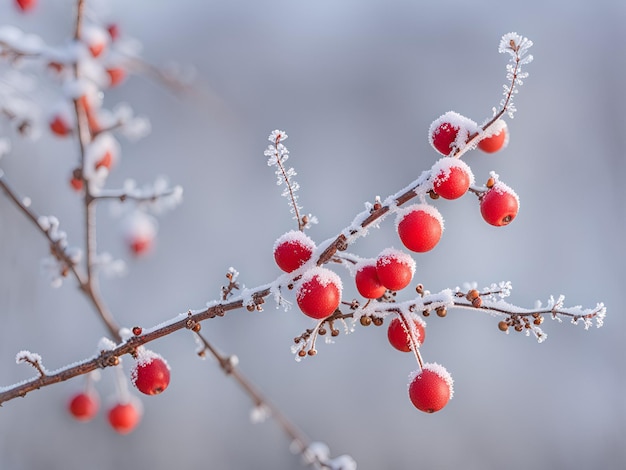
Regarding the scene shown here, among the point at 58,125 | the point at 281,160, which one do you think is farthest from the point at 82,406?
the point at 281,160

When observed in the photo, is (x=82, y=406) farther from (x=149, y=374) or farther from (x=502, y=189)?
(x=502, y=189)

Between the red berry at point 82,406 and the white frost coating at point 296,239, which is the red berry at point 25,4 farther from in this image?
the white frost coating at point 296,239

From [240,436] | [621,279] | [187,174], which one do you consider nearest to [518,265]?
[621,279]

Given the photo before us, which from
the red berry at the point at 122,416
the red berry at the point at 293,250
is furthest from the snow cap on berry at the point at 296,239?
the red berry at the point at 122,416

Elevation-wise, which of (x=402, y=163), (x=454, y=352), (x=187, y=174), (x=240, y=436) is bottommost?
(x=454, y=352)

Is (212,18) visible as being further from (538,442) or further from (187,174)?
(538,442)

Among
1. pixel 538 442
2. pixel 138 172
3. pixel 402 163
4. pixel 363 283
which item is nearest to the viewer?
pixel 363 283

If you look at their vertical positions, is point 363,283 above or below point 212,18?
below
